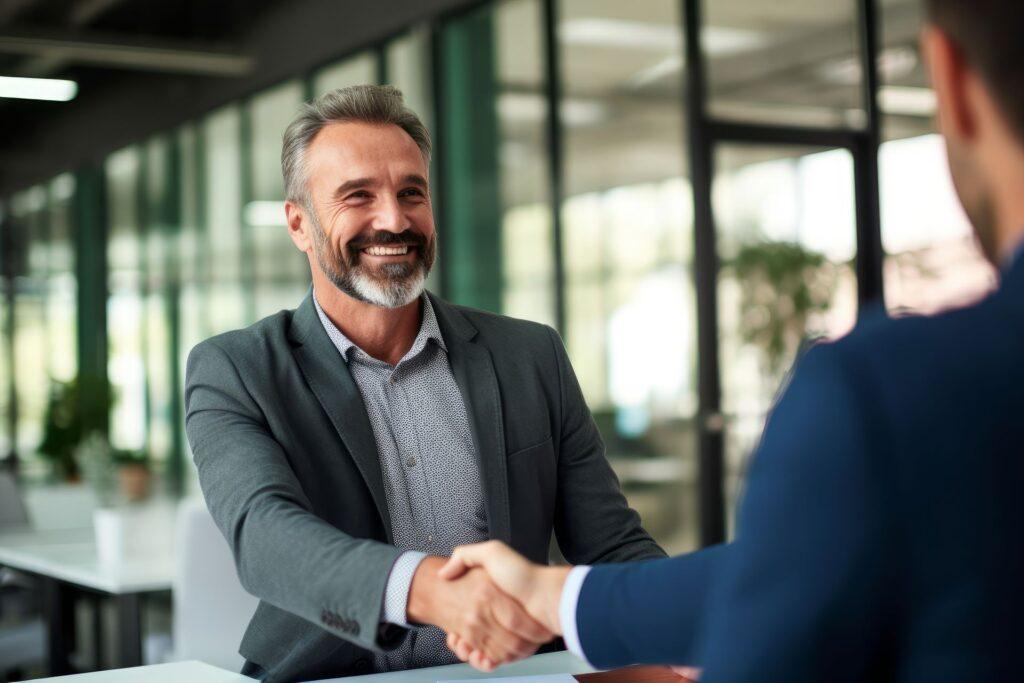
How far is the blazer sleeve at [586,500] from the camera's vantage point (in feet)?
6.64

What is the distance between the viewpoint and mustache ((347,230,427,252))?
204cm

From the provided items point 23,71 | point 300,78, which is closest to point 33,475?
point 23,71

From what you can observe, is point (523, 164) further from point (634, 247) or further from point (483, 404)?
point (483, 404)

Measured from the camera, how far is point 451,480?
1979mm

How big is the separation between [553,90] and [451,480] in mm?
4129

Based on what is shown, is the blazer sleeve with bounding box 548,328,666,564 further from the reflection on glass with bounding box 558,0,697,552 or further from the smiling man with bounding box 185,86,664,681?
the reflection on glass with bounding box 558,0,697,552

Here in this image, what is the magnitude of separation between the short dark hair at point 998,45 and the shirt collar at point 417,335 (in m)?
1.40

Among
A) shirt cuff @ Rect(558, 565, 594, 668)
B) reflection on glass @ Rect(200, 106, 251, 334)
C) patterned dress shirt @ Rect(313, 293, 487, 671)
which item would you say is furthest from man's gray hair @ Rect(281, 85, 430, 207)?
reflection on glass @ Rect(200, 106, 251, 334)

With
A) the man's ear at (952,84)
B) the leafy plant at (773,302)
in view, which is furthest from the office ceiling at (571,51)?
the man's ear at (952,84)

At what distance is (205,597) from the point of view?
3129 millimetres

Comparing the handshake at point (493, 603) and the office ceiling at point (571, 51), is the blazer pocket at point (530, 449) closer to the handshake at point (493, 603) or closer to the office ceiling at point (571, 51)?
the handshake at point (493, 603)

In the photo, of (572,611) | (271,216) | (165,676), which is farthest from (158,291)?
(572,611)

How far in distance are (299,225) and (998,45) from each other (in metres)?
1.58

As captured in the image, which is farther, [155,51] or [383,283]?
[155,51]
